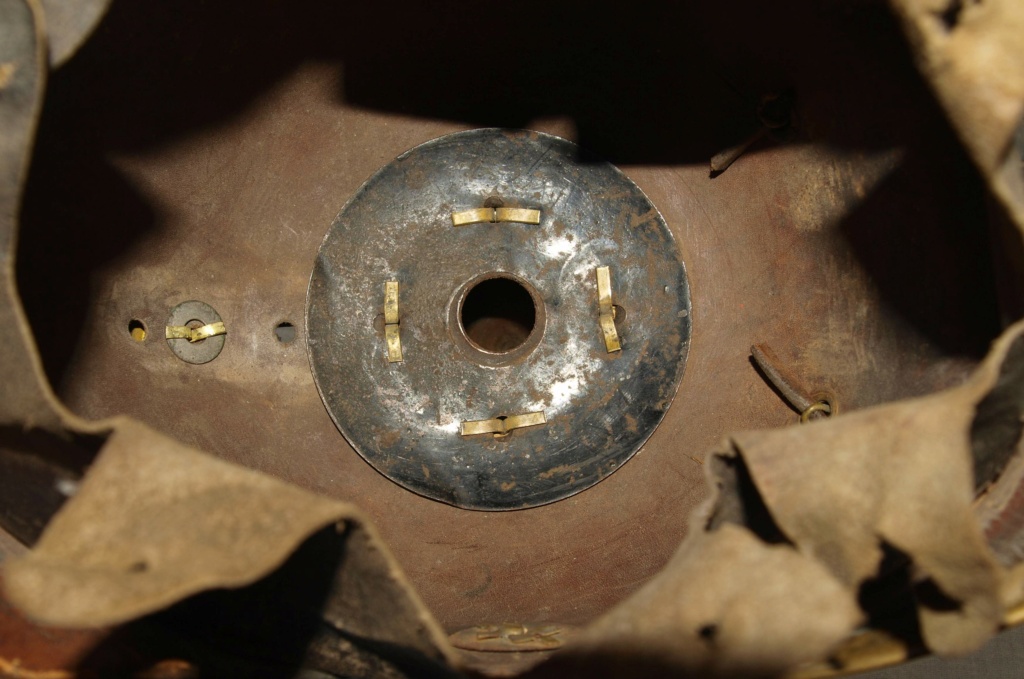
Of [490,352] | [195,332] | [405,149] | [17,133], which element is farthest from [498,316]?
[17,133]

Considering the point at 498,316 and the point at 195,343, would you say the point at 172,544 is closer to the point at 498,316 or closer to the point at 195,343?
the point at 195,343

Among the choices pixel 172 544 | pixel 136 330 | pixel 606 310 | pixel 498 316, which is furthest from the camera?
pixel 498 316

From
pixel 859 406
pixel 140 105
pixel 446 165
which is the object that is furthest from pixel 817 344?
pixel 140 105

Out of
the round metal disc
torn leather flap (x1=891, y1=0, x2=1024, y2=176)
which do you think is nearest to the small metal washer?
the round metal disc

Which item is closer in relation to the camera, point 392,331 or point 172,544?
point 172,544

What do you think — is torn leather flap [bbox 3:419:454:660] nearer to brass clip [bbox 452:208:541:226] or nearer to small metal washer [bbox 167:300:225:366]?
small metal washer [bbox 167:300:225:366]

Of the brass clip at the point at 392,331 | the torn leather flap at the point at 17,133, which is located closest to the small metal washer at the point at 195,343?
the brass clip at the point at 392,331
